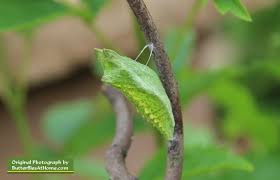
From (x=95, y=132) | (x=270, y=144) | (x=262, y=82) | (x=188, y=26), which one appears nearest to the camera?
(x=188, y=26)

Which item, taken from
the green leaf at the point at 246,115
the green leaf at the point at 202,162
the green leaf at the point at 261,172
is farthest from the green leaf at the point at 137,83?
the green leaf at the point at 246,115

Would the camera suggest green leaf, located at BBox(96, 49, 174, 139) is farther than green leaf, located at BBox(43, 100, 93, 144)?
No

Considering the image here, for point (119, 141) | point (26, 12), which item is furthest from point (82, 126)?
point (119, 141)

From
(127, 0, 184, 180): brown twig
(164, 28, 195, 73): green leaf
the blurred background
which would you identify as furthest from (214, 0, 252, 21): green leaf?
(164, 28, 195, 73): green leaf

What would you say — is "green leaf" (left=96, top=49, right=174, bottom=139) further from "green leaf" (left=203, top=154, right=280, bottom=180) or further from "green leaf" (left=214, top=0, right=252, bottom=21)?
"green leaf" (left=203, top=154, right=280, bottom=180)

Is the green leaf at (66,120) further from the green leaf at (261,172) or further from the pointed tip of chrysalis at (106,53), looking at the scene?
the pointed tip of chrysalis at (106,53)

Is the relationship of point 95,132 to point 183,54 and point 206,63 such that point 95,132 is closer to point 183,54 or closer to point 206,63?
point 183,54

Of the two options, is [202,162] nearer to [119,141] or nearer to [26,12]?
[119,141]

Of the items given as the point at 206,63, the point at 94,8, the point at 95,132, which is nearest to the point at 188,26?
the point at 94,8
